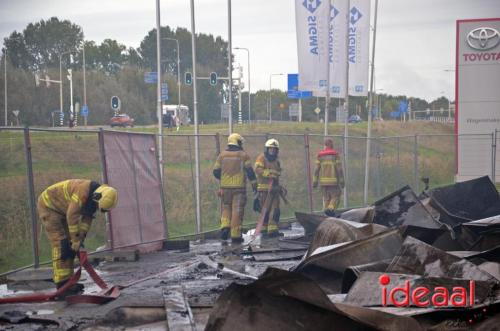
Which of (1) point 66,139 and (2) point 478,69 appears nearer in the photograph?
(1) point 66,139

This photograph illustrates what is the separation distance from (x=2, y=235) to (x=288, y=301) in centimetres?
769

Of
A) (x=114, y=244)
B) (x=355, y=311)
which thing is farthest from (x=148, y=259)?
(x=355, y=311)

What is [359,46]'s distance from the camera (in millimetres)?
27375

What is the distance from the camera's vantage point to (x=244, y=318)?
20.0ft

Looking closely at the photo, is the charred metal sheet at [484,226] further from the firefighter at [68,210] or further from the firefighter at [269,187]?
the firefighter at [269,187]

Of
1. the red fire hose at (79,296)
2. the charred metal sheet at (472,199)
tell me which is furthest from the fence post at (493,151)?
the red fire hose at (79,296)

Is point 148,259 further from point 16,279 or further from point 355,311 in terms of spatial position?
point 355,311

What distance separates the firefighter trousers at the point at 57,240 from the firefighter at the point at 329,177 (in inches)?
376

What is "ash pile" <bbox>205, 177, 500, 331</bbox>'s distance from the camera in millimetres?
6125

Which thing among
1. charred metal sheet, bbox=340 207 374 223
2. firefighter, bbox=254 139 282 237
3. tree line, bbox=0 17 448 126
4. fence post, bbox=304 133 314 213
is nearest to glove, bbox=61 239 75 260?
charred metal sheet, bbox=340 207 374 223

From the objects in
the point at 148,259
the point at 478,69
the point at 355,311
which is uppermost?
the point at 478,69

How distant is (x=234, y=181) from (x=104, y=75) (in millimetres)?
68100

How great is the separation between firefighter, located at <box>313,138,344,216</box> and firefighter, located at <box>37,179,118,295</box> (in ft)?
30.8

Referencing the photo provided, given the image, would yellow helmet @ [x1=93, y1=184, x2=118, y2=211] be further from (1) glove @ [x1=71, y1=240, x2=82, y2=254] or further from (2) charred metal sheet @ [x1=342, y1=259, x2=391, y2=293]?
(2) charred metal sheet @ [x1=342, y1=259, x2=391, y2=293]
